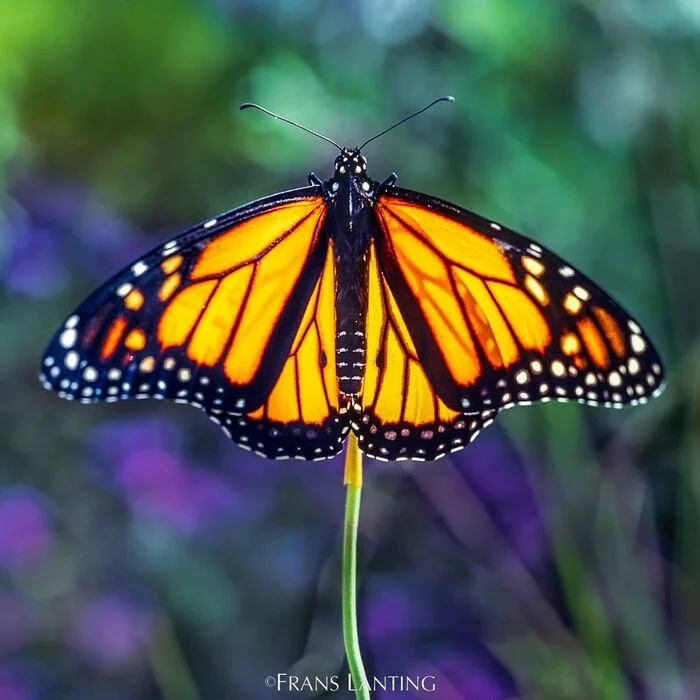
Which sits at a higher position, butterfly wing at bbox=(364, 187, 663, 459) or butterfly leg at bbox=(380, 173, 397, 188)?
butterfly leg at bbox=(380, 173, 397, 188)

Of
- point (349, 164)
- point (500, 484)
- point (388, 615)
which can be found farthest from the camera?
point (500, 484)

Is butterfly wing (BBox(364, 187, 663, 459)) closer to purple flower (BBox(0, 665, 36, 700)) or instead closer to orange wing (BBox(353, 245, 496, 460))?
orange wing (BBox(353, 245, 496, 460))

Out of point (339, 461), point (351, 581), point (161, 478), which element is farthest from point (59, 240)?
point (351, 581)

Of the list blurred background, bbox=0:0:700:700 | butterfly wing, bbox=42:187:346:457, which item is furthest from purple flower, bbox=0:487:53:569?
butterfly wing, bbox=42:187:346:457

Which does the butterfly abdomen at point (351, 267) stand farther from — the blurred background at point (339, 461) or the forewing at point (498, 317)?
the blurred background at point (339, 461)

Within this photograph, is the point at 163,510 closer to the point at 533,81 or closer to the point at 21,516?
the point at 21,516

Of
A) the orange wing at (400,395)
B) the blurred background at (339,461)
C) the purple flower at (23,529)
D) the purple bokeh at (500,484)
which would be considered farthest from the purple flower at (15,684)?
the orange wing at (400,395)

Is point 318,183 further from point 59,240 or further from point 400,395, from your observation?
point 59,240
